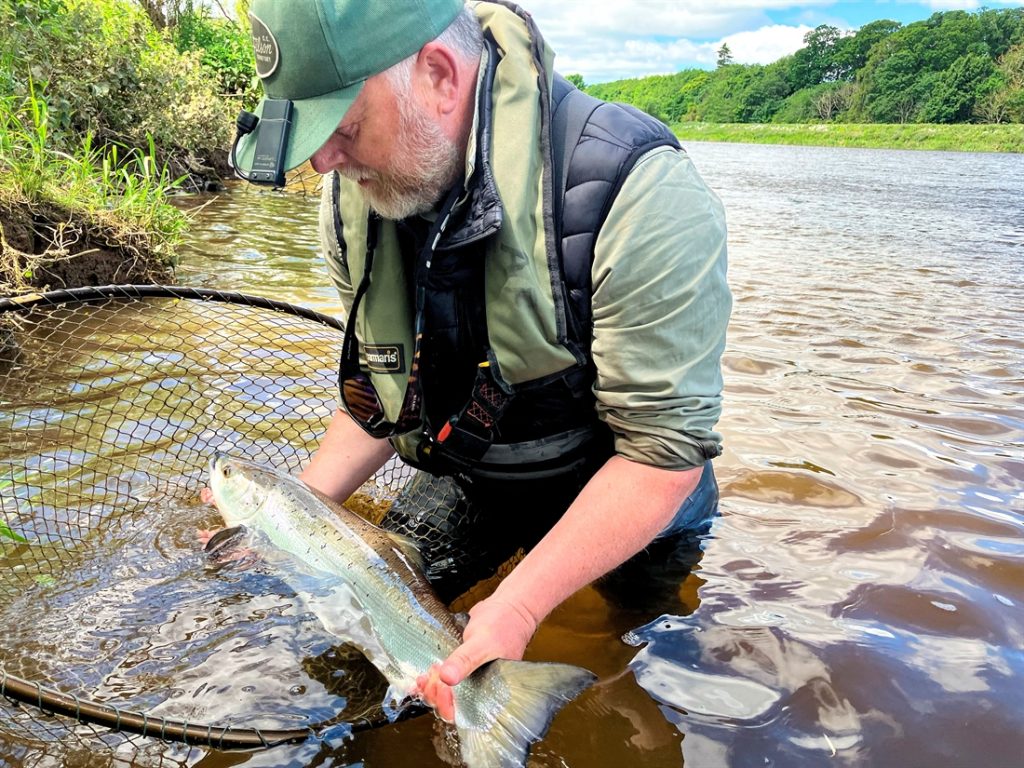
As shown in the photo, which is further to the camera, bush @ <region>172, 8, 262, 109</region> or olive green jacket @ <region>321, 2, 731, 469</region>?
bush @ <region>172, 8, 262, 109</region>

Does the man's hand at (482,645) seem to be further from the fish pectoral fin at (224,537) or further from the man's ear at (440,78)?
the man's ear at (440,78)

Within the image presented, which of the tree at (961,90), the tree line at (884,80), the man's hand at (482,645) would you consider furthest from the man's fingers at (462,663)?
the tree at (961,90)

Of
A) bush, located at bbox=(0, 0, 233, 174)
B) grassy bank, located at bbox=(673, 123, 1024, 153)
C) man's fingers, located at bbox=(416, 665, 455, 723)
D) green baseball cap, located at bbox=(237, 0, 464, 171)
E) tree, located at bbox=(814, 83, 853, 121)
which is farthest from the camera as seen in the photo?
tree, located at bbox=(814, 83, 853, 121)

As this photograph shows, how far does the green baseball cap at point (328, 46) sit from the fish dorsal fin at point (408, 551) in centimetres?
120

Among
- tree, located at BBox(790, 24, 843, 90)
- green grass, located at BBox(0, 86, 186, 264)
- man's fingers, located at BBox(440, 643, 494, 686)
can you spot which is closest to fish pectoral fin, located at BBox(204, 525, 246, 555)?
man's fingers, located at BBox(440, 643, 494, 686)

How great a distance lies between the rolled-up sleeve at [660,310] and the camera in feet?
7.10

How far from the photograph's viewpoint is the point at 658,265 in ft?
7.08

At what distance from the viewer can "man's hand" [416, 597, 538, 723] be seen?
1.90 meters

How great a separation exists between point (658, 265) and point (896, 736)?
163cm

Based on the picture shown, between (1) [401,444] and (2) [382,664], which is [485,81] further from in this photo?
(2) [382,664]

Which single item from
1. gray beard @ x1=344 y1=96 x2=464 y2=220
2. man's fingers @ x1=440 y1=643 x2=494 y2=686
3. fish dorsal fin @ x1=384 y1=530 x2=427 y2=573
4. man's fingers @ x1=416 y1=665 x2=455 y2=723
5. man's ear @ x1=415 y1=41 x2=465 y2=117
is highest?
man's ear @ x1=415 y1=41 x2=465 y2=117

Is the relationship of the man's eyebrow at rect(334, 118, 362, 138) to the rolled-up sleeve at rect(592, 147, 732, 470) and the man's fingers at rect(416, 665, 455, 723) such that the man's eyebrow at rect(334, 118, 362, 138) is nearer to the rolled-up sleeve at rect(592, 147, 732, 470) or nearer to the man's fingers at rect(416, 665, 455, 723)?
the rolled-up sleeve at rect(592, 147, 732, 470)

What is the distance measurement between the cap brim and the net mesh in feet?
3.96

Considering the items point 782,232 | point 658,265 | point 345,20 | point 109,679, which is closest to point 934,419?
point 658,265
